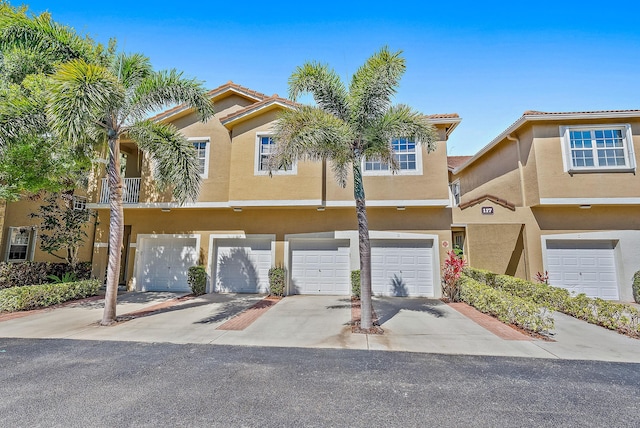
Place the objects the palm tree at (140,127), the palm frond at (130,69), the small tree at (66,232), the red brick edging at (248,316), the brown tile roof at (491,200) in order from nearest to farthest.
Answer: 1. the red brick edging at (248,316)
2. the palm tree at (140,127)
3. the palm frond at (130,69)
4. the brown tile roof at (491,200)
5. the small tree at (66,232)

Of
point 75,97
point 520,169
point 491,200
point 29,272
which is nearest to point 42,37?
point 75,97

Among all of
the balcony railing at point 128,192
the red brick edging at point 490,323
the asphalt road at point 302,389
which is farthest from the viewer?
the balcony railing at point 128,192

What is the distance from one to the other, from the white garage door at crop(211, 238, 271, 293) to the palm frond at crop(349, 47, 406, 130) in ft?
25.1

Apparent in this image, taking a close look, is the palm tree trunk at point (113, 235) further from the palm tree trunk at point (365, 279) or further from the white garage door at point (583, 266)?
the white garage door at point (583, 266)

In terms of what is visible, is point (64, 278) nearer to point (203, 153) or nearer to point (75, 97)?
point (203, 153)

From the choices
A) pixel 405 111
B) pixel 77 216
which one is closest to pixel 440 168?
pixel 405 111

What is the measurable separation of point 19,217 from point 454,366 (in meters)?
20.0

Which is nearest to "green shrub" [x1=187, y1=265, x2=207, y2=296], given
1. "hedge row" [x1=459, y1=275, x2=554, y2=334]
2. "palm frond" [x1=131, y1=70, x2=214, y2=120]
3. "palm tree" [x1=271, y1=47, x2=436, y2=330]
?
"palm frond" [x1=131, y1=70, x2=214, y2=120]

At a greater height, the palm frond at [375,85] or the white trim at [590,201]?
the palm frond at [375,85]

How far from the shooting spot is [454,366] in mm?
5574

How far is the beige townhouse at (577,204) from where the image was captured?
11969mm

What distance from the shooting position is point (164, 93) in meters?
8.65

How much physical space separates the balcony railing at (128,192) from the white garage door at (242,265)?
438 centimetres

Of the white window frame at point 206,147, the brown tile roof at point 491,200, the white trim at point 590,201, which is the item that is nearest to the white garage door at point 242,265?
the white window frame at point 206,147
